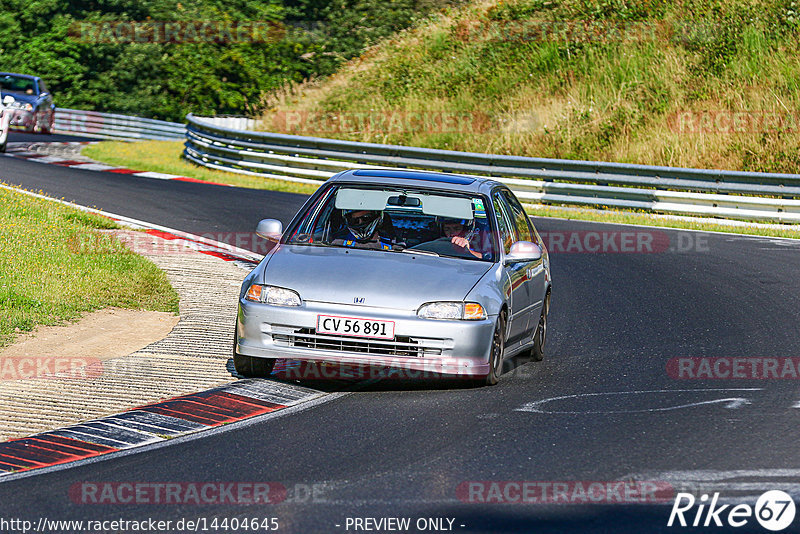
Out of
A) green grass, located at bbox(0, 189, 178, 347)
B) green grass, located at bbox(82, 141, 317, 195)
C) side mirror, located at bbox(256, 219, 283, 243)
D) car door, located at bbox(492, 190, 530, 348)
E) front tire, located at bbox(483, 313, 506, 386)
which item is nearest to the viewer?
front tire, located at bbox(483, 313, 506, 386)

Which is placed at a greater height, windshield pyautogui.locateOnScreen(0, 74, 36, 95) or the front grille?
windshield pyautogui.locateOnScreen(0, 74, 36, 95)

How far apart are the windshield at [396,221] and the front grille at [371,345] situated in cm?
118

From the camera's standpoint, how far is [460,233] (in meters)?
9.19

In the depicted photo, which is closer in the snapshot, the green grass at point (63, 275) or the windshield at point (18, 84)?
the green grass at point (63, 275)

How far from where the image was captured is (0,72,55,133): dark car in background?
3291 cm

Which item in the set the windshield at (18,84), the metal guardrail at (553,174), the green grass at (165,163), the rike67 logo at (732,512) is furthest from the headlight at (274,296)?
the windshield at (18,84)

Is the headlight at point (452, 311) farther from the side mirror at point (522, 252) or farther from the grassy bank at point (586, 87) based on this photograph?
the grassy bank at point (586, 87)

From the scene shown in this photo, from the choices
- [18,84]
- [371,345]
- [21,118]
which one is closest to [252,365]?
[371,345]

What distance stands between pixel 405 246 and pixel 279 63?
36.7 meters

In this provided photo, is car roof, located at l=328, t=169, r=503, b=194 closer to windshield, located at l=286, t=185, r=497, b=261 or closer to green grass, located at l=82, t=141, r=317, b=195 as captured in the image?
windshield, located at l=286, t=185, r=497, b=261

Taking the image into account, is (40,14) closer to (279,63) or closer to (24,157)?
(279,63)

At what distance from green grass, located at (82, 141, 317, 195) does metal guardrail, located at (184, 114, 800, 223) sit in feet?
1.48

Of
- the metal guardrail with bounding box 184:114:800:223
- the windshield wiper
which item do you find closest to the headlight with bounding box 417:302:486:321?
the windshield wiper

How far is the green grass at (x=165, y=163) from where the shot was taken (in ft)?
81.8
